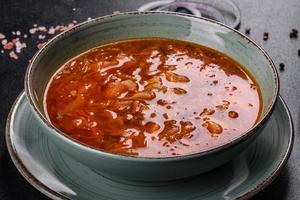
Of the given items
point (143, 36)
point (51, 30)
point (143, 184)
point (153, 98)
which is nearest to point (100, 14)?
point (51, 30)

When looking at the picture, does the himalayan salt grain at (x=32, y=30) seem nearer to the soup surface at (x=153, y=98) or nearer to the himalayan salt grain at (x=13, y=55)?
the himalayan salt grain at (x=13, y=55)

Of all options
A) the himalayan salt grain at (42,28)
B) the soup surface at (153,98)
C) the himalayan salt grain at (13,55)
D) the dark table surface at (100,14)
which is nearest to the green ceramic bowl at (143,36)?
the soup surface at (153,98)

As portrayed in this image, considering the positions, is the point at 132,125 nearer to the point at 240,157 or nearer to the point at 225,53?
the point at 240,157

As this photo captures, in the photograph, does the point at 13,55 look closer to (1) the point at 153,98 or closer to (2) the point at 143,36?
(2) the point at 143,36

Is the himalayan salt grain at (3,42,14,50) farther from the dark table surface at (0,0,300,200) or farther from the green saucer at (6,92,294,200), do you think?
the green saucer at (6,92,294,200)

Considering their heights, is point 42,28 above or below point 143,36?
above

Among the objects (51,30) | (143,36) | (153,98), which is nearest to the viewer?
(153,98)

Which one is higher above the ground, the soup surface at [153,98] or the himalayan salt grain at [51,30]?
the himalayan salt grain at [51,30]
